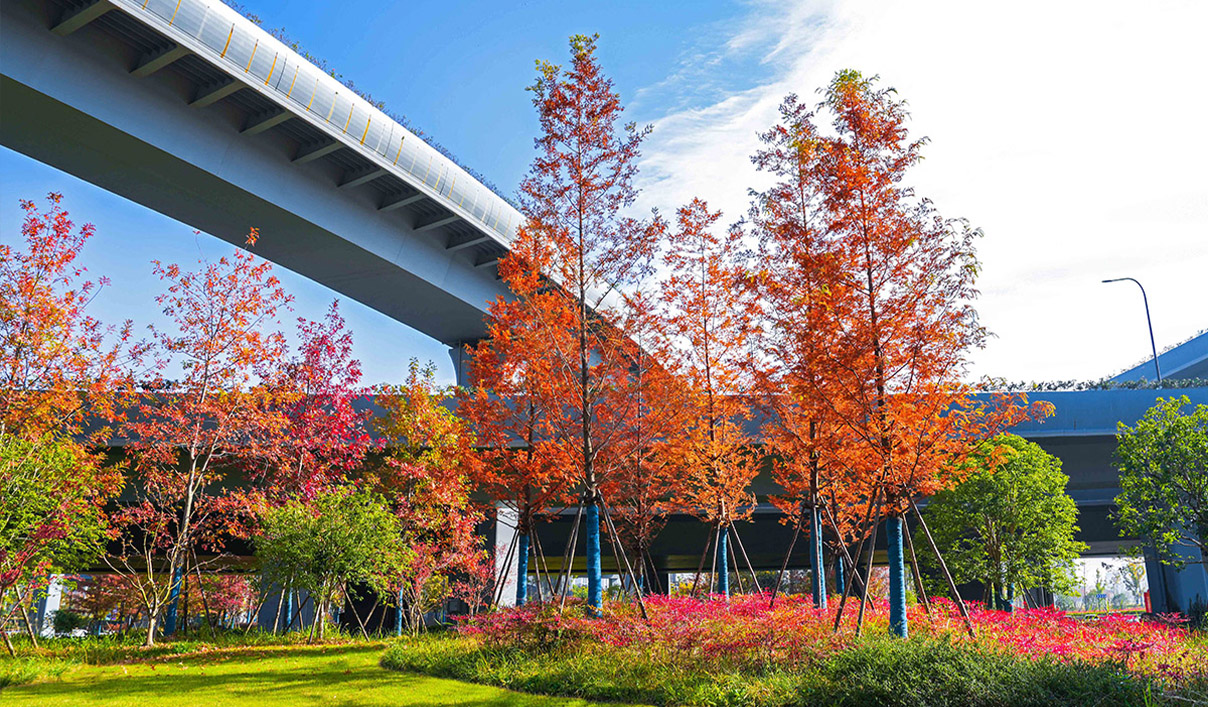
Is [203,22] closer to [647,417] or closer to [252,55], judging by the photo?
[252,55]

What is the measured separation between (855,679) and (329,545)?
12045 mm

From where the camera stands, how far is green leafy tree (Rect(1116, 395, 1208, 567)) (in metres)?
18.1

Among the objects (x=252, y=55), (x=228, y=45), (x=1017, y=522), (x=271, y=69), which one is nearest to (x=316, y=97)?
(x=271, y=69)

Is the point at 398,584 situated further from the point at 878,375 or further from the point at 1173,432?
the point at 1173,432

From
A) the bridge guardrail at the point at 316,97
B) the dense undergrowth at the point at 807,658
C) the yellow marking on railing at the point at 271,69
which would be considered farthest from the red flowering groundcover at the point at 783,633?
the yellow marking on railing at the point at 271,69

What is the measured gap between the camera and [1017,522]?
68.5ft

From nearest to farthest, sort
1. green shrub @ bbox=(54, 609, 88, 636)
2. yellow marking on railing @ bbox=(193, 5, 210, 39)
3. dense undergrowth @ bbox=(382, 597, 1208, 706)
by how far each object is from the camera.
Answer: dense undergrowth @ bbox=(382, 597, 1208, 706) → yellow marking on railing @ bbox=(193, 5, 210, 39) → green shrub @ bbox=(54, 609, 88, 636)

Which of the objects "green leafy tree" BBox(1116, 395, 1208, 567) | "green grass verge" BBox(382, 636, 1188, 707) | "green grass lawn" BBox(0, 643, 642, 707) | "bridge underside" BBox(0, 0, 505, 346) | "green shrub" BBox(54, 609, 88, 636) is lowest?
"green shrub" BBox(54, 609, 88, 636)

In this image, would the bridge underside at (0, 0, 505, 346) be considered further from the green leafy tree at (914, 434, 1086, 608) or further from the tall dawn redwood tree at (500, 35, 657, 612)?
the green leafy tree at (914, 434, 1086, 608)

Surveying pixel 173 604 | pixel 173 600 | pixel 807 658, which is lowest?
pixel 173 604

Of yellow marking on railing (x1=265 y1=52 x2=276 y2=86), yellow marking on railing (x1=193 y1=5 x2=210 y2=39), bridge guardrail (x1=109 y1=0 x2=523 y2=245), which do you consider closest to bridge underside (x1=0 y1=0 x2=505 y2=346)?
bridge guardrail (x1=109 y1=0 x2=523 y2=245)

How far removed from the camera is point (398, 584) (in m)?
19.2

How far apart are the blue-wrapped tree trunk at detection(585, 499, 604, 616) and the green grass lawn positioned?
285 centimetres

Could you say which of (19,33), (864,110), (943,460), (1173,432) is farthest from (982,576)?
(19,33)
